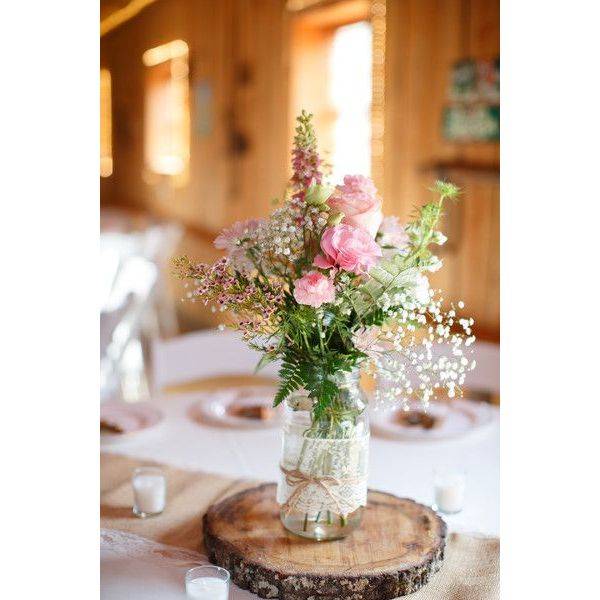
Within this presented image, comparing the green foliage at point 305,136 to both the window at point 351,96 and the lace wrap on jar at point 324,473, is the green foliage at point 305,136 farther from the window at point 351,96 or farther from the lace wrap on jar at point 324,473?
the window at point 351,96

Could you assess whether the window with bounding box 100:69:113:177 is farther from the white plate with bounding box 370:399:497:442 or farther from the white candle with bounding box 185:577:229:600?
the white candle with bounding box 185:577:229:600

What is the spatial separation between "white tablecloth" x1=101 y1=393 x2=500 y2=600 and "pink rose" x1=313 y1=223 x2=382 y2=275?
0.55 m

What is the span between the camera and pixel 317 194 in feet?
3.52

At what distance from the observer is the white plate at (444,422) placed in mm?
1774

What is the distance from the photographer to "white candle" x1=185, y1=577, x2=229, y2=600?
1053 mm

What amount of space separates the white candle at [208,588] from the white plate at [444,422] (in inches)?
28.5

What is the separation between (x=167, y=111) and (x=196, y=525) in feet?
22.3

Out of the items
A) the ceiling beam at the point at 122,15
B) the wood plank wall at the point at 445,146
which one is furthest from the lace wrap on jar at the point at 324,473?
the ceiling beam at the point at 122,15

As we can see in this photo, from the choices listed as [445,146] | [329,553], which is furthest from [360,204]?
[445,146]

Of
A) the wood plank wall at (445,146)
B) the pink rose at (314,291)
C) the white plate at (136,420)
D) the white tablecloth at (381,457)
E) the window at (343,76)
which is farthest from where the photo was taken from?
the window at (343,76)

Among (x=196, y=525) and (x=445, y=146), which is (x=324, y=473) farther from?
(x=445, y=146)

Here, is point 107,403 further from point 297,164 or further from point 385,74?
point 385,74
